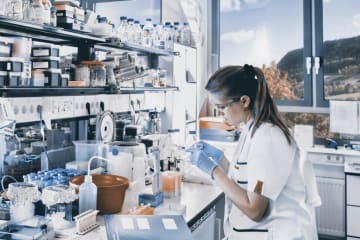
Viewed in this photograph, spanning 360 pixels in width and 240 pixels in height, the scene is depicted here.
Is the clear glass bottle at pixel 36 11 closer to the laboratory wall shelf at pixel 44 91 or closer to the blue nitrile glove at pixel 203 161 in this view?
the laboratory wall shelf at pixel 44 91

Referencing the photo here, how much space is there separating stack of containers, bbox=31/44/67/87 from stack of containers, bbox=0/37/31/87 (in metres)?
0.07

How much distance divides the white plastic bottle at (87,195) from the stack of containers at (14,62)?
1.92 ft

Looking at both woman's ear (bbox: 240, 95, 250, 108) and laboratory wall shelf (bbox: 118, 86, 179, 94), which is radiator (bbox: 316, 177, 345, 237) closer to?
laboratory wall shelf (bbox: 118, 86, 179, 94)

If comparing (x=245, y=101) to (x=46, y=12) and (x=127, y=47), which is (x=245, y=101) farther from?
(x=127, y=47)

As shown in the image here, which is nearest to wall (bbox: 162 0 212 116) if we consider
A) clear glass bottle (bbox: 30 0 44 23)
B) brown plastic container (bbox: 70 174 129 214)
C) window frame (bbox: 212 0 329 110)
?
window frame (bbox: 212 0 329 110)

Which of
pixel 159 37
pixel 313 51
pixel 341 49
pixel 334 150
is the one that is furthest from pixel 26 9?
pixel 341 49

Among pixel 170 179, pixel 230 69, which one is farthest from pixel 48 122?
pixel 230 69

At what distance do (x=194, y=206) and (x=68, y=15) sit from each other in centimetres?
122

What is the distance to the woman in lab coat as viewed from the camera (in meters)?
1.49

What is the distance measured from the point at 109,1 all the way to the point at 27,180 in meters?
2.85

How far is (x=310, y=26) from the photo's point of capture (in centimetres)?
409

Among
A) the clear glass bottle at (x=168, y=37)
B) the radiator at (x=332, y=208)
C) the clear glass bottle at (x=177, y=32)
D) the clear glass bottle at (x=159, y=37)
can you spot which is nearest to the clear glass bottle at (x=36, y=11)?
the clear glass bottle at (x=159, y=37)

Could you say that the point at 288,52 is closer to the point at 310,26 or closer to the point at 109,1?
the point at 310,26

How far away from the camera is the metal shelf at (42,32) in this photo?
170 cm
